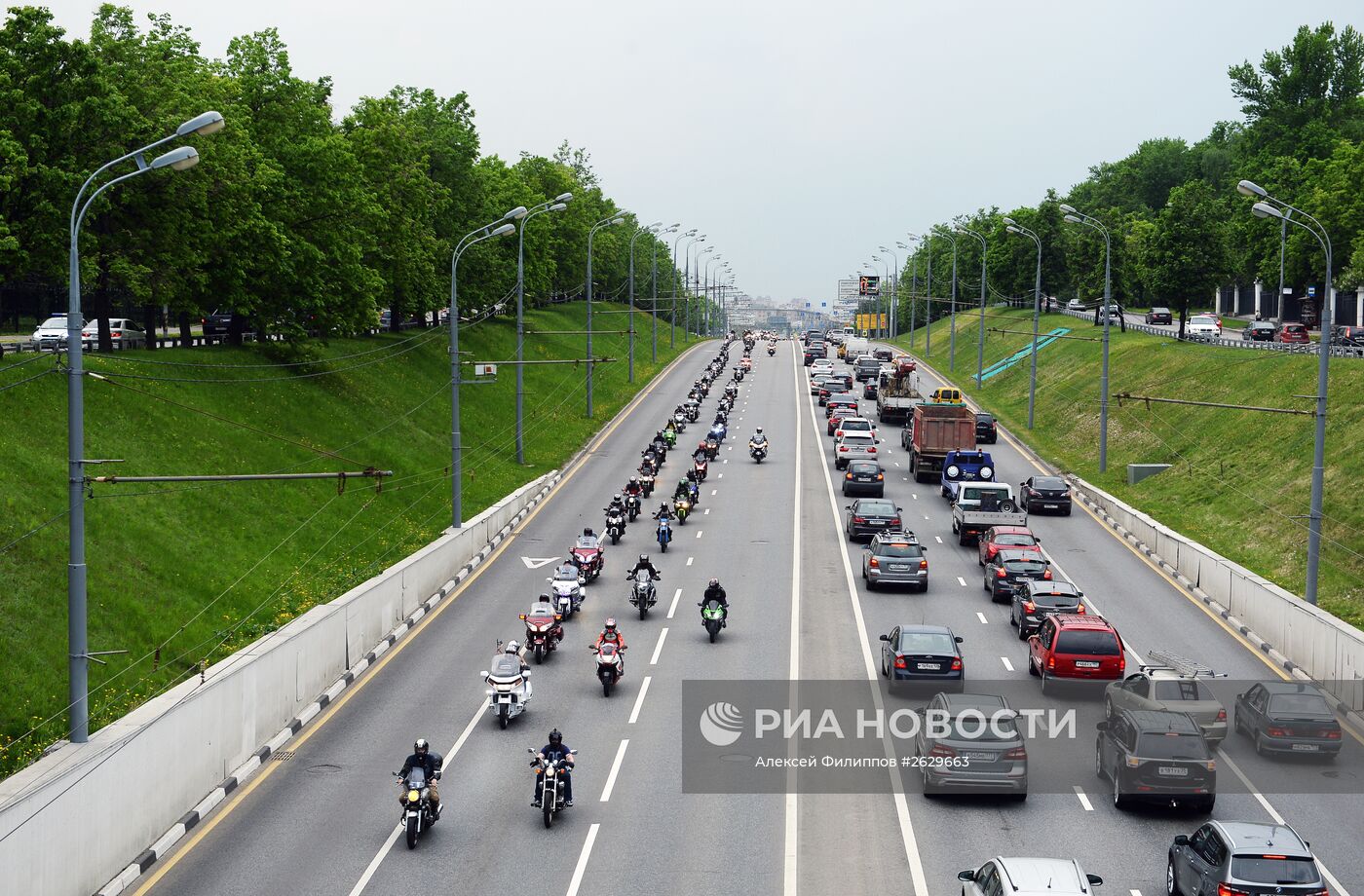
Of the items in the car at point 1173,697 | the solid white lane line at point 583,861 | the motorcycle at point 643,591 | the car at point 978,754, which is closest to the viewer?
the solid white lane line at point 583,861

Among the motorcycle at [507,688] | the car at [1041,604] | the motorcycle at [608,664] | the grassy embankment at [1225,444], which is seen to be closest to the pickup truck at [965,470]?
the grassy embankment at [1225,444]

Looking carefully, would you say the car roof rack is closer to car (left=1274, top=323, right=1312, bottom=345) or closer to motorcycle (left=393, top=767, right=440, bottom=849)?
motorcycle (left=393, top=767, right=440, bottom=849)

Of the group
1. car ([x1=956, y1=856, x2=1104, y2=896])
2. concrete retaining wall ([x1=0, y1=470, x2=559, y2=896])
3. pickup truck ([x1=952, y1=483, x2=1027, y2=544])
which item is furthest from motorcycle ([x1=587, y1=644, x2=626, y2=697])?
pickup truck ([x1=952, y1=483, x2=1027, y2=544])

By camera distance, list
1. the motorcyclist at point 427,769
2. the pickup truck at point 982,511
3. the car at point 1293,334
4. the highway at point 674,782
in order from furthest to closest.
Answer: the car at point 1293,334, the pickup truck at point 982,511, the motorcyclist at point 427,769, the highway at point 674,782

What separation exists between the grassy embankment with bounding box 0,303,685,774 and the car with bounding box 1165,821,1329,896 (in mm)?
18193

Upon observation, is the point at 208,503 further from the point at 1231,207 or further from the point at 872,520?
the point at 1231,207

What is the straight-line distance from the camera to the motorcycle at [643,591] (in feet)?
114

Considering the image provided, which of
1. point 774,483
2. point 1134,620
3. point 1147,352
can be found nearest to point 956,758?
point 1134,620

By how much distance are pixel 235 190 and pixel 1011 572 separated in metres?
33.6

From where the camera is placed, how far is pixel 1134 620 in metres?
34.2

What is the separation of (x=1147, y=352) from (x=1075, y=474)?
26431 mm

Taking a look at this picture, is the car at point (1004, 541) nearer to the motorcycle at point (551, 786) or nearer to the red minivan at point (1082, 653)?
the red minivan at point (1082, 653)

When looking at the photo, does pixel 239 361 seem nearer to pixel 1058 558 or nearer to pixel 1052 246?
pixel 1058 558

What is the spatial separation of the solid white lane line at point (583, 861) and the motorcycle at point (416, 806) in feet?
7.48
